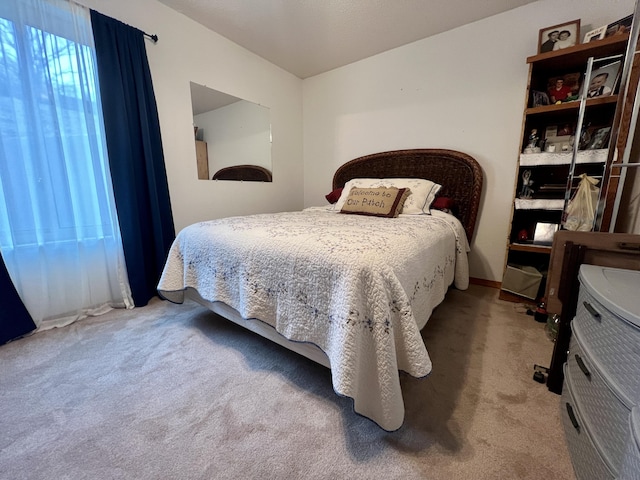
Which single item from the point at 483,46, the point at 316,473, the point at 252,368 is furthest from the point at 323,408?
the point at 483,46

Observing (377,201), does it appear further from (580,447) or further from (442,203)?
(580,447)

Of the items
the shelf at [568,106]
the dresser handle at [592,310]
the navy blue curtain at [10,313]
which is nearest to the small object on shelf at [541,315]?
the dresser handle at [592,310]

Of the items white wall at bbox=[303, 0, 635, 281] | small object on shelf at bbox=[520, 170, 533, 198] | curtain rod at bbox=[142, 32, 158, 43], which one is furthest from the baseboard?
curtain rod at bbox=[142, 32, 158, 43]

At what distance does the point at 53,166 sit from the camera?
67.9 inches

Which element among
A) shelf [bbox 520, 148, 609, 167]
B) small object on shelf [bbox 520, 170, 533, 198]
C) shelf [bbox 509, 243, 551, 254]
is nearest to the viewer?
shelf [bbox 520, 148, 609, 167]

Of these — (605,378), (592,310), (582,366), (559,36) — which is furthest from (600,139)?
(605,378)

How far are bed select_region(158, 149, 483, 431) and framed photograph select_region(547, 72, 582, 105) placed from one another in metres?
1.30

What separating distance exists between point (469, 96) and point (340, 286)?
8.13 feet

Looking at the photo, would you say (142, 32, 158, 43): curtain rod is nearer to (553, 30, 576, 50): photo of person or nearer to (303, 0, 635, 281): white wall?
(303, 0, 635, 281): white wall

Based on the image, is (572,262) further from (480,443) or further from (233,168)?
(233,168)

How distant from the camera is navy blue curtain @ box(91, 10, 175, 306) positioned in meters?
1.87

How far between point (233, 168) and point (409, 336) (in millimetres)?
2581

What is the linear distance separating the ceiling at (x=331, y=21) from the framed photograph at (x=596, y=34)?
1.99 feet

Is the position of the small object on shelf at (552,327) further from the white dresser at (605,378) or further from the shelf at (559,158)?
the shelf at (559,158)
